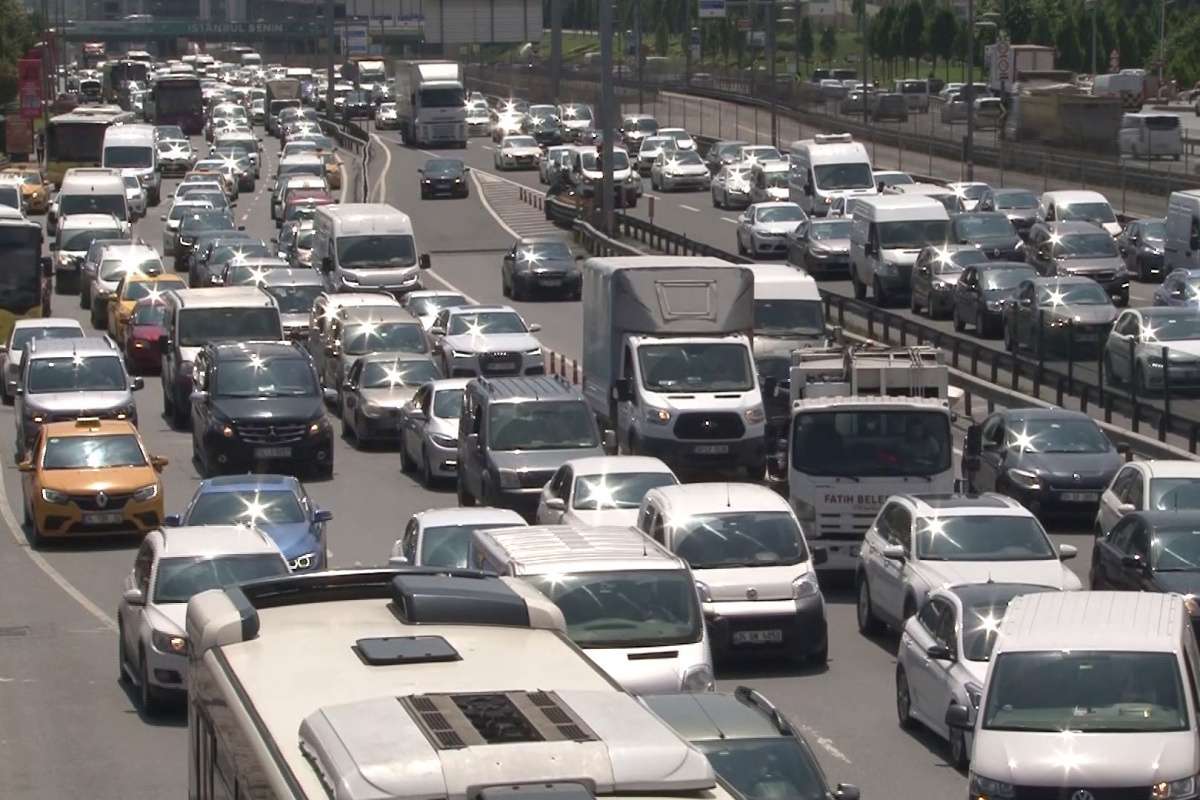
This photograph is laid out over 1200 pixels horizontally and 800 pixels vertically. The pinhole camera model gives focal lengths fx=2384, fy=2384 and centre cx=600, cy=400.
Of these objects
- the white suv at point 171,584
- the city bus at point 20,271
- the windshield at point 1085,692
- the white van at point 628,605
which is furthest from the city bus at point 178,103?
the windshield at point 1085,692

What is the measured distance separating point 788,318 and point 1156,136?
4670cm

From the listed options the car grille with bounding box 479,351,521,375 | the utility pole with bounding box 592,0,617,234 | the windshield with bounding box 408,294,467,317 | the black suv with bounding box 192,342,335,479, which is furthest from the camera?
the utility pole with bounding box 592,0,617,234

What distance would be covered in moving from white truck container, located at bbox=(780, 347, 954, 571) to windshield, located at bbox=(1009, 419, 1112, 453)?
11.3 feet

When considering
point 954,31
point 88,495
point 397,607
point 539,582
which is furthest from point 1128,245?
point 954,31

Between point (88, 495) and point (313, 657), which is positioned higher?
point (313, 657)

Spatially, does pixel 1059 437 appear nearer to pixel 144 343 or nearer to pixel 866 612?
pixel 866 612

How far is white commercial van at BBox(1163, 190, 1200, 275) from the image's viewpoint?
47562 millimetres

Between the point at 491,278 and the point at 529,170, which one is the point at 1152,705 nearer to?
the point at 491,278

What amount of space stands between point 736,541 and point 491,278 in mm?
38438

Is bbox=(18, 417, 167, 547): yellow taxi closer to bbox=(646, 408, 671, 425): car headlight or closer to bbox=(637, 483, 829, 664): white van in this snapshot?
bbox=(646, 408, 671, 425): car headlight

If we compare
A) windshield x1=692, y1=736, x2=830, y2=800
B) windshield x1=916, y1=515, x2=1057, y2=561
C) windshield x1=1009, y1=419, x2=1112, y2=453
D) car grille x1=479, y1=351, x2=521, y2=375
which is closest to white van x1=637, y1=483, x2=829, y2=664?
windshield x1=916, y1=515, x2=1057, y2=561

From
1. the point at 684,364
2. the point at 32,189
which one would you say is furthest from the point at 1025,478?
the point at 32,189

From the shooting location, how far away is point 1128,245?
172 feet

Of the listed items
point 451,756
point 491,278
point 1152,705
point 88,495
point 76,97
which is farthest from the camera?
point 76,97
